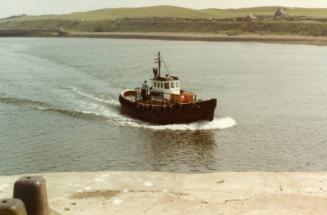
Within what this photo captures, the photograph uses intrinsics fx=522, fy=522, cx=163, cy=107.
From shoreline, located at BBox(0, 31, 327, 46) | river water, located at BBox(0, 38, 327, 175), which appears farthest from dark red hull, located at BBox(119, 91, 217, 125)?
shoreline, located at BBox(0, 31, 327, 46)

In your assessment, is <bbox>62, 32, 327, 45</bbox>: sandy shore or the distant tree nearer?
<bbox>62, 32, 327, 45</bbox>: sandy shore

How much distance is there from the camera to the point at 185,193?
1627 centimetres

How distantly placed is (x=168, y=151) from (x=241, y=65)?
58160 millimetres

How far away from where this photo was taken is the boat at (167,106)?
38844mm

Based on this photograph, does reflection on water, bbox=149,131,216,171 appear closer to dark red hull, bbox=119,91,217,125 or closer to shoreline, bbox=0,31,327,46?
dark red hull, bbox=119,91,217,125

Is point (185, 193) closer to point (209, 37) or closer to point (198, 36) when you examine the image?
point (209, 37)

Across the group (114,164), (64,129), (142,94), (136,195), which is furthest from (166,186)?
(142,94)

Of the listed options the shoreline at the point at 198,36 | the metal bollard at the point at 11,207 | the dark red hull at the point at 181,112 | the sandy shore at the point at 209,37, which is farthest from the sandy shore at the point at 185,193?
the sandy shore at the point at 209,37

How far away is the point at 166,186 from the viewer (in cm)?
1706

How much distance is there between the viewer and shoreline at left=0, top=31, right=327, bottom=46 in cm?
13538

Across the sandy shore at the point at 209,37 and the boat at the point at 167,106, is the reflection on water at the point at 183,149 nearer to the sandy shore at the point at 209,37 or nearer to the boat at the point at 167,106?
the boat at the point at 167,106

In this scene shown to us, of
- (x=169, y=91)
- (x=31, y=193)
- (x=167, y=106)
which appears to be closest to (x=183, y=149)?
(x=167, y=106)

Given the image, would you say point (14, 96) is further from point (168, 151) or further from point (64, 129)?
point (168, 151)

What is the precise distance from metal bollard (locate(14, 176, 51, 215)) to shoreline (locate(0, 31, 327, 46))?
12419 cm
